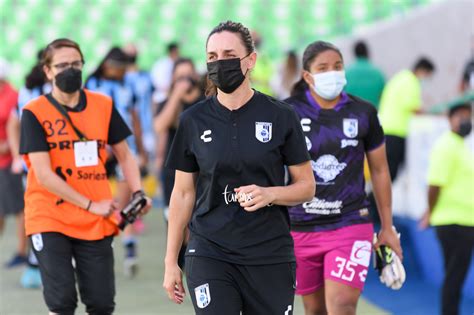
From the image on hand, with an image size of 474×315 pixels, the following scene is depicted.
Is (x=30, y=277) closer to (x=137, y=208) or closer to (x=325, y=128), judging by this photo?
(x=137, y=208)

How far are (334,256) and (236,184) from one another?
4.61ft

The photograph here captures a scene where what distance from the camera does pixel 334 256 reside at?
550cm

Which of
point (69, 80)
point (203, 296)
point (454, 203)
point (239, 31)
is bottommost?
point (454, 203)

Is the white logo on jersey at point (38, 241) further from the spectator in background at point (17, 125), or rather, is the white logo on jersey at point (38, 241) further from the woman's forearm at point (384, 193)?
the spectator in background at point (17, 125)

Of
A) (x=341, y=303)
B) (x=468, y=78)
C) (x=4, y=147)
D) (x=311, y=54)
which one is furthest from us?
(x=468, y=78)

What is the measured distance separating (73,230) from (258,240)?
1627mm

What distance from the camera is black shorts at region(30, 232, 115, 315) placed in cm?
547

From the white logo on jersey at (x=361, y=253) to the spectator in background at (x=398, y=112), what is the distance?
529cm

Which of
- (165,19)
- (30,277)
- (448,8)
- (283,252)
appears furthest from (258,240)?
(165,19)

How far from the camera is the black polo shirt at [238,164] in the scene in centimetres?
427

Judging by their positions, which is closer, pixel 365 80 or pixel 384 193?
pixel 384 193

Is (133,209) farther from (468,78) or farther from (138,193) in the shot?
(468,78)

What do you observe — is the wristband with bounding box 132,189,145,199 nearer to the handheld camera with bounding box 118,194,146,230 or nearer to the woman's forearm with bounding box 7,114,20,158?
the handheld camera with bounding box 118,194,146,230

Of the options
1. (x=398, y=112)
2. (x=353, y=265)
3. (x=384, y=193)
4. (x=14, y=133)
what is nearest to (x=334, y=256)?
(x=353, y=265)
